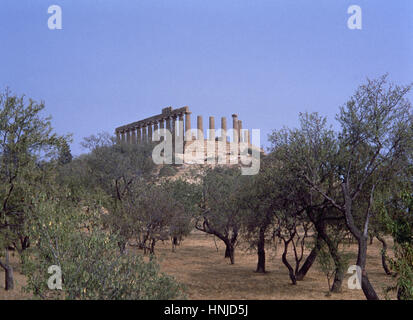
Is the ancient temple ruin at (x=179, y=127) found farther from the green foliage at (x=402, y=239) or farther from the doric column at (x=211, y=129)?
the green foliage at (x=402, y=239)

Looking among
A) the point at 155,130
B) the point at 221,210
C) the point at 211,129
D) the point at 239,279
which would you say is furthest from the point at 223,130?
the point at 239,279

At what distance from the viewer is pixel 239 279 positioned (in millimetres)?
18719

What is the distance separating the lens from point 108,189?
26906mm

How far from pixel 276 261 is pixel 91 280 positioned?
1875cm

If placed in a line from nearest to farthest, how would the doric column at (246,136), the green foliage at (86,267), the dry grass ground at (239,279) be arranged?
the green foliage at (86,267)
the dry grass ground at (239,279)
the doric column at (246,136)

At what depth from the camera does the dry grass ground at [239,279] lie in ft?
49.7

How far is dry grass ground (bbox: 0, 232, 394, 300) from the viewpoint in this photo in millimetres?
15146

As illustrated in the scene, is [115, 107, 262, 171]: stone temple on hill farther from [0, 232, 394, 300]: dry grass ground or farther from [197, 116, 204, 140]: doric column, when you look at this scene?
[0, 232, 394, 300]: dry grass ground

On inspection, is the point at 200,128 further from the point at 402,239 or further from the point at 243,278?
the point at 402,239

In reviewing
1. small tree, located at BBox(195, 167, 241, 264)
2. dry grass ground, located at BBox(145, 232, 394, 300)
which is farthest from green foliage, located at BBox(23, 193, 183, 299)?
small tree, located at BBox(195, 167, 241, 264)

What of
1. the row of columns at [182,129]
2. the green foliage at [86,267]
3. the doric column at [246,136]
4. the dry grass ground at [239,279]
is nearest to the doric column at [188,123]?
the row of columns at [182,129]
